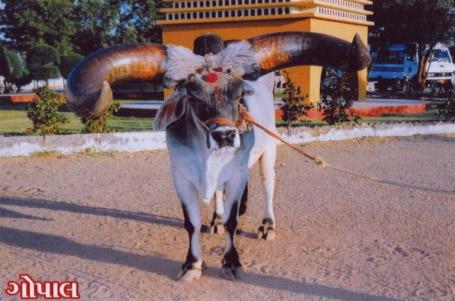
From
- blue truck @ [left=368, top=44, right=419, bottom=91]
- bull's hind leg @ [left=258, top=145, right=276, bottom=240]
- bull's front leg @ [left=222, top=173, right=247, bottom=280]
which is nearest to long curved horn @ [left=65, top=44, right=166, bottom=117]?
bull's front leg @ [left=222, top=173, right=247, bottom=280]

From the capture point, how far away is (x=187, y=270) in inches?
169

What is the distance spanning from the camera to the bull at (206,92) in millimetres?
3570

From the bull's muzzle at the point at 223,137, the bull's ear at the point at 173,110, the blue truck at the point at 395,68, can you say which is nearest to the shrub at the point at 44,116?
the bull's ear at the point at 173,110

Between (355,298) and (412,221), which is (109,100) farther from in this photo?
(412,221)

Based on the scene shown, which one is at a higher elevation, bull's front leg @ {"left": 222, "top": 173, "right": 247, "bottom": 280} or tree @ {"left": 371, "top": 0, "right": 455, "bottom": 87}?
tree @ {"left": 371, "top": 0, "right": 455, "bottom": 87}

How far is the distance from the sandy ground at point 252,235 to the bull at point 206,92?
1.49ft

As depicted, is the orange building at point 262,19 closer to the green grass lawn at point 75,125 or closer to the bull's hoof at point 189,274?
the green grass lawn at point 75,125

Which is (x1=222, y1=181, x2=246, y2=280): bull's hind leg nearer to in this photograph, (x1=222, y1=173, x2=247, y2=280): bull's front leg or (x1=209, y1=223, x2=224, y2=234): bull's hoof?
(x1=222, y1=173, x2=247, y2=280): bull's front leg

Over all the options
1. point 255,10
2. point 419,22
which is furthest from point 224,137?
point 419,22

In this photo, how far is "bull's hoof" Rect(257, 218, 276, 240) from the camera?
206 inches

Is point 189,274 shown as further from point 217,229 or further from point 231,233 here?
point 217,229

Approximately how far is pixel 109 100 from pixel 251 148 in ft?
4.80

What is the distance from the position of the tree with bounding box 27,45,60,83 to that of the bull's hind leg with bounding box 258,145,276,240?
28.4m

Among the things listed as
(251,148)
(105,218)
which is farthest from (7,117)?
(251,148)
